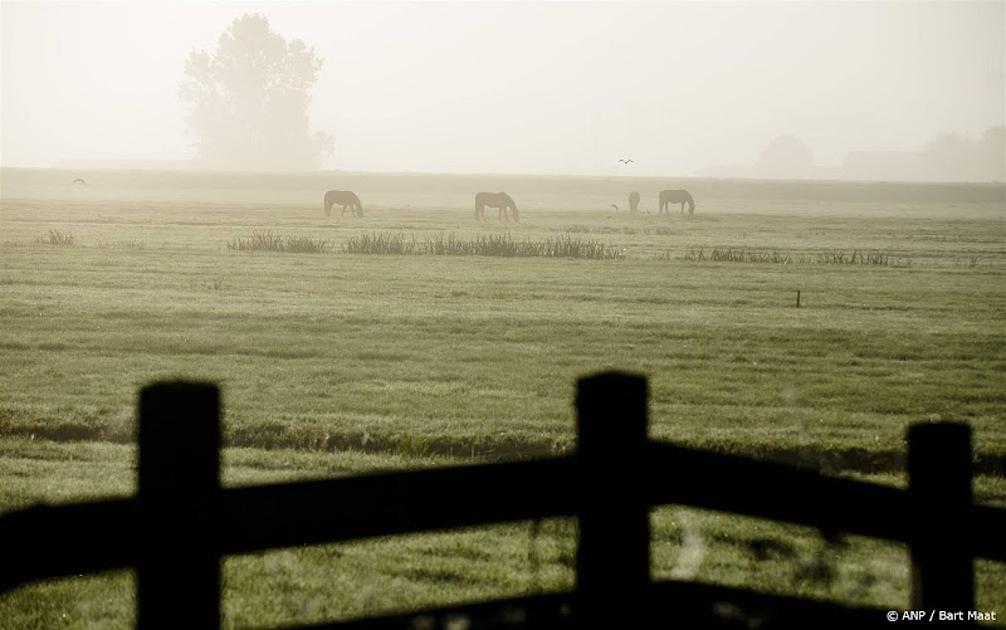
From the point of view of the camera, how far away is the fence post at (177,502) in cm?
279

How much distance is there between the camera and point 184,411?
280 cm

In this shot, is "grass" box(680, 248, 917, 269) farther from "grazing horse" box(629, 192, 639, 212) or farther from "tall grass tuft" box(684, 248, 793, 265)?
"grazing horse" box(629, 192, 639, 212)

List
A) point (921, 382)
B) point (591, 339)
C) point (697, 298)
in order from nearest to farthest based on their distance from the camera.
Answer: point (921, 382), point (591, 339), point (697, 298)

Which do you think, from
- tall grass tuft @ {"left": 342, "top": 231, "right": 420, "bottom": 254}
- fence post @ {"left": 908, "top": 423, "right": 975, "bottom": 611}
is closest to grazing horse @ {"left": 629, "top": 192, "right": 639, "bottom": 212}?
tall grass tuft @ {"left": 342, "top": 231, "right": 420, "bottom": 254}

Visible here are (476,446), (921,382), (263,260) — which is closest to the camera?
(476,446)

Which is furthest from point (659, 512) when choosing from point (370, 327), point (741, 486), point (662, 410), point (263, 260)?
point (263, 260)

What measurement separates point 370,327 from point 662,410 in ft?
26.3

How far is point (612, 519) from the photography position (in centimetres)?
316

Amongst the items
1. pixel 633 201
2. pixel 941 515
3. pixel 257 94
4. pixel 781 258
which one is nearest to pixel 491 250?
pixel 781 258

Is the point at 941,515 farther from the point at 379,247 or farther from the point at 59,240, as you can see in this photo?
the point at 59,240

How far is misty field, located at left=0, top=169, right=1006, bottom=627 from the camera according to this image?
7.82m

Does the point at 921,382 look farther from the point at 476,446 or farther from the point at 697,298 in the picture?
the point at 697,298

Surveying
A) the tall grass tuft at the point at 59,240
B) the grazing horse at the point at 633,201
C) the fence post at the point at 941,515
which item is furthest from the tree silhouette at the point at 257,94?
the fence post at the point at 941,515

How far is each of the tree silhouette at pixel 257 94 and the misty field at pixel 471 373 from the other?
154m
